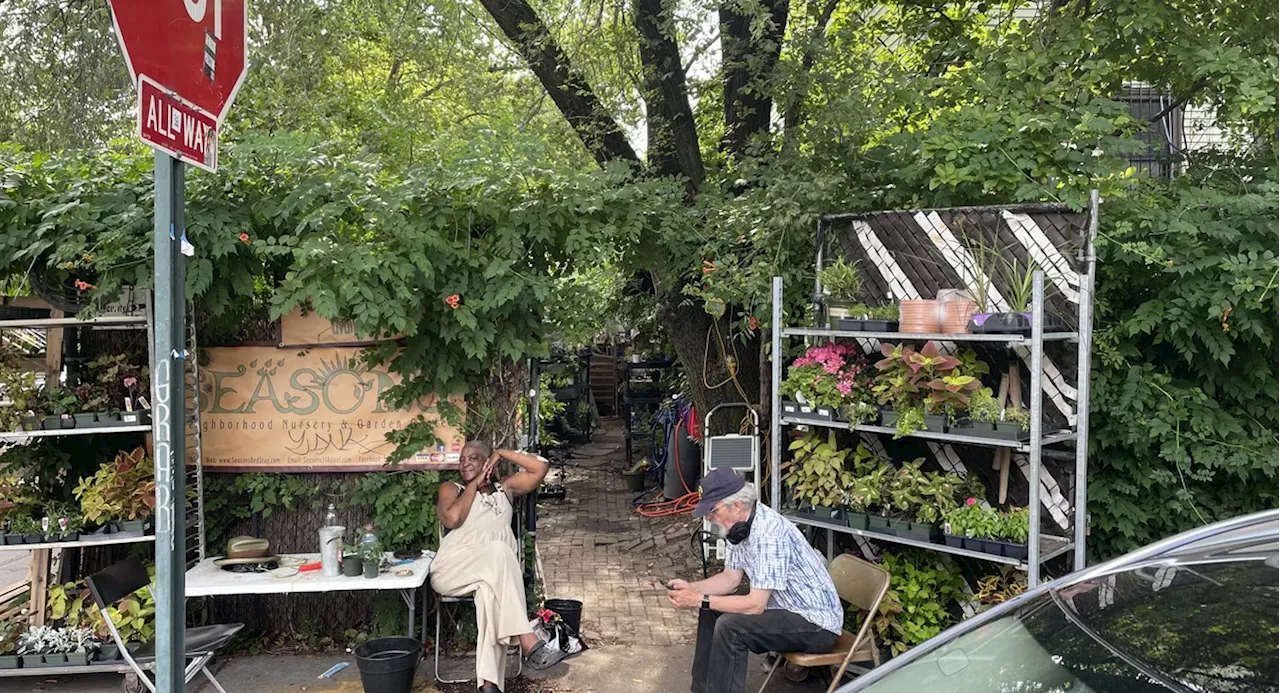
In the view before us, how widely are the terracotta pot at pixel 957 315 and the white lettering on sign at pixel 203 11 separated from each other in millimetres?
3569

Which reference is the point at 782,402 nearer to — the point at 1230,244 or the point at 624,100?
the point at 1230,244

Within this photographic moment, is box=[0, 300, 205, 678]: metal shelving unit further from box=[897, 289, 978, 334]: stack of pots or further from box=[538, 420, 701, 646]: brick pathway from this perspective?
box=[897, 289, 978, 334]: stack of pots

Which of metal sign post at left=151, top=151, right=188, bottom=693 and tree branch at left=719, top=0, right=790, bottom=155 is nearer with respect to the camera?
metal sign post at left=151, top=151, right=188, bottom=693

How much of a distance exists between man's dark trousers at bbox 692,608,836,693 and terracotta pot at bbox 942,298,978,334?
1641 mm

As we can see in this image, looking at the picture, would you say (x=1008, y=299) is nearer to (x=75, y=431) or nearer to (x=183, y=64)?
(x=183, y=64)

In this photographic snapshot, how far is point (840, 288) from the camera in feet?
18.0

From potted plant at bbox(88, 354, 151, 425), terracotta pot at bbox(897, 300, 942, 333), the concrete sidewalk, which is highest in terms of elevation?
terracotta pot at bbox(897, 300, 942, 333)

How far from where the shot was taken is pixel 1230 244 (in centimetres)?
504

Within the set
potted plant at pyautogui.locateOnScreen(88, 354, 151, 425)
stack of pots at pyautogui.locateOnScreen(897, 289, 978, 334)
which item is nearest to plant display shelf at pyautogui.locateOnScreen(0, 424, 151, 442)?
potted plant at pyautogui.locateOnScreen(88, 354, 151, 425)

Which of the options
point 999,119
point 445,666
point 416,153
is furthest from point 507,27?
point 445,666

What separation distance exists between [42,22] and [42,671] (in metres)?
5.90

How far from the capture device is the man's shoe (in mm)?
5488

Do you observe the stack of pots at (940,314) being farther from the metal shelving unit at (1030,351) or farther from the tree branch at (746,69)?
the tree branch at (746,69)

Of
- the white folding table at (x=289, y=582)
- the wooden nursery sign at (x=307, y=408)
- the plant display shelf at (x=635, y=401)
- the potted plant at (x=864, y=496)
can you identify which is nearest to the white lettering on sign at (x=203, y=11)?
the white folding table at (x=289, y=582)
